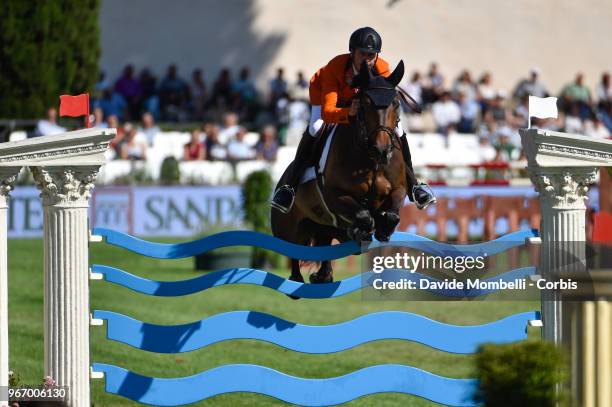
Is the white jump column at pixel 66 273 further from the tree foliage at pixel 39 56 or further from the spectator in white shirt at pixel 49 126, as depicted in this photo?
the tree foliage at pixel 39 56

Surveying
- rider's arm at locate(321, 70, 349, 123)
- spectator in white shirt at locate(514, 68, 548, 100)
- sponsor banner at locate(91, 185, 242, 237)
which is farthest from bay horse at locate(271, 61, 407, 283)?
spectator in white shirt at locate(514, 68, 548, 100)

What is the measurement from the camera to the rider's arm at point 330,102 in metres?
8.56

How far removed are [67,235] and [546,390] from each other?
8.75 feet

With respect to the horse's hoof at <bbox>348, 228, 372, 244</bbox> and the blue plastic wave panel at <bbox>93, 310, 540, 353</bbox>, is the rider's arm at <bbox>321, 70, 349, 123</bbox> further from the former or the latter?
the blue plastic wave panel at <bbox>93, 310, 540, 353</bbox>

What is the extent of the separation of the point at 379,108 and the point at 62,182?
2208 millimetres

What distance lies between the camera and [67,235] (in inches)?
270

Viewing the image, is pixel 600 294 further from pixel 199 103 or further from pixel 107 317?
pixel 199 103

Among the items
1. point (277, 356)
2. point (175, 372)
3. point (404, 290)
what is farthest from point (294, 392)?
point (277, 356)

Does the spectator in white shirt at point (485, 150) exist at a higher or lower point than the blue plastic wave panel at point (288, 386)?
higher

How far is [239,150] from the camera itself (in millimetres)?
21906

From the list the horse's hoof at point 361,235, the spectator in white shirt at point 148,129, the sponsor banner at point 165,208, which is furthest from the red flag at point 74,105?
the spectator in white shirt at point 148,129

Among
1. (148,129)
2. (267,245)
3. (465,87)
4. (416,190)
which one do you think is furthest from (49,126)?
(267,245)

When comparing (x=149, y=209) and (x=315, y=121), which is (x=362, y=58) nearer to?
(x=315, y=121)

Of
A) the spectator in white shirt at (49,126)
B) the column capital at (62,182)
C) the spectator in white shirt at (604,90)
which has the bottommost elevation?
the column capital at (62,182)
